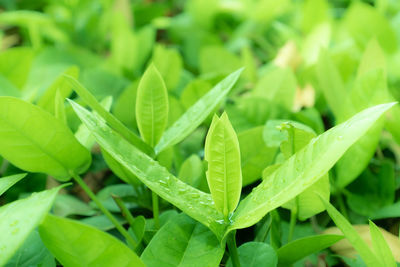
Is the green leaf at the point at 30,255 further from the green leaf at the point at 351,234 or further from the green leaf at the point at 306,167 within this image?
the green leaf at the point at 351,234

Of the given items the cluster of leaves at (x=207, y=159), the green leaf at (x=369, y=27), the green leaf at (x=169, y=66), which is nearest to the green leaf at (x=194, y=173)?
the cluster of leaves at (x=207, y=159)

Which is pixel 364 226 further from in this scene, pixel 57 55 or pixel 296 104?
pixel 57 55

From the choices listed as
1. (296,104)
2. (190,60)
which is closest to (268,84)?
(296,104)

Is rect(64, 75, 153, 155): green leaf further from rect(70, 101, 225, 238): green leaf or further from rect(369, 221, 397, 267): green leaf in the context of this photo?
rect(369, 221, 397, 267): green leaf

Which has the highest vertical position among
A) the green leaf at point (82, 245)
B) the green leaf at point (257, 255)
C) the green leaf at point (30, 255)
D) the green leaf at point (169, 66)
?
the green leaf at point (82, 245)

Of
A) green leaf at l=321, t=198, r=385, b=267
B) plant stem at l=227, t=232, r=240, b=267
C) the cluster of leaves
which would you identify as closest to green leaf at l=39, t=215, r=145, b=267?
the cluster of leaves
